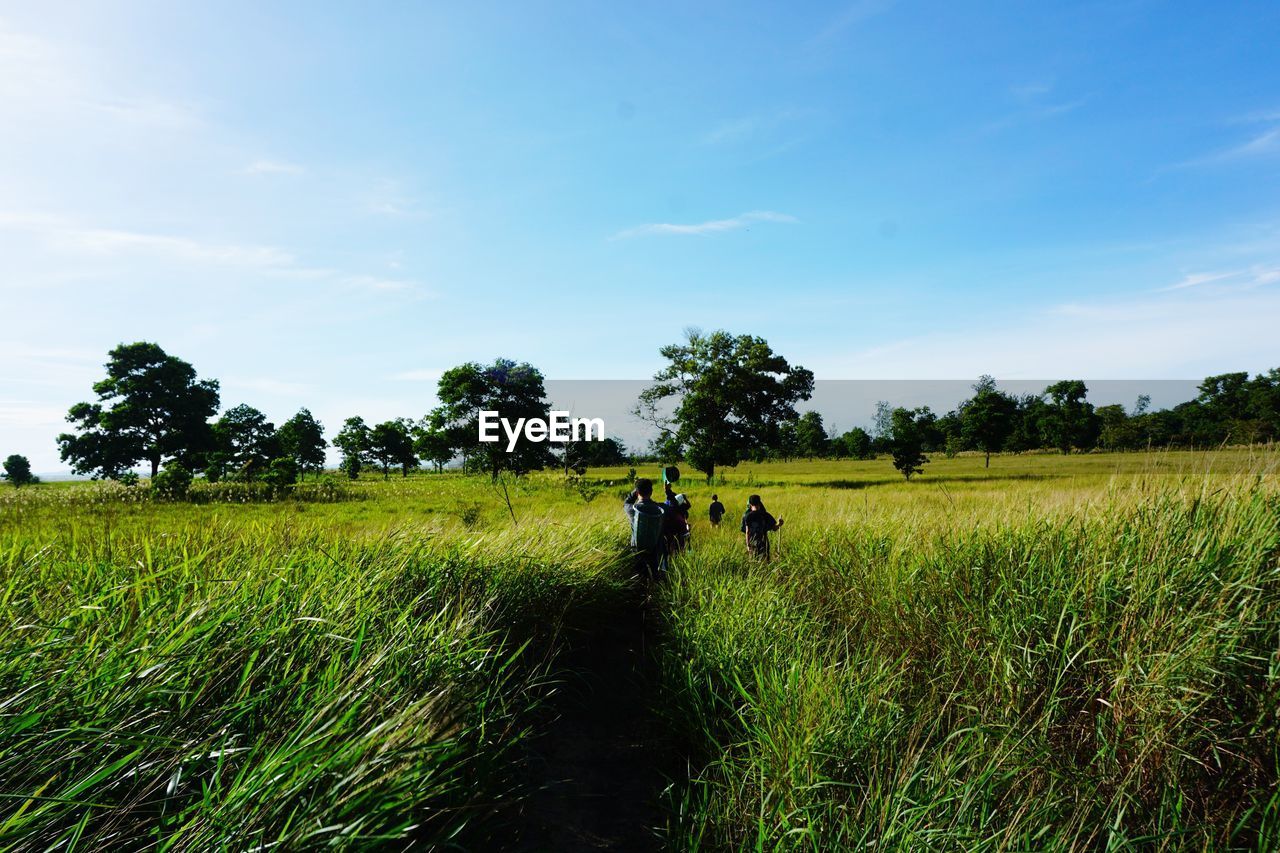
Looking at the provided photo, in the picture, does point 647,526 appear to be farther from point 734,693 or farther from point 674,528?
point 734,693

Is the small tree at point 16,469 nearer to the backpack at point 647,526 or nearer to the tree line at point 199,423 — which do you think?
the tree line at point 199,423

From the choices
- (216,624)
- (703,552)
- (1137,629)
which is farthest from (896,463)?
(216,624)

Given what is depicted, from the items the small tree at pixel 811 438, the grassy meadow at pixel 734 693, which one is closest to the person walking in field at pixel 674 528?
the grassy meadow at pixel 734 693

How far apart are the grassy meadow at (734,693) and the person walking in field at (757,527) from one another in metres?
2.62

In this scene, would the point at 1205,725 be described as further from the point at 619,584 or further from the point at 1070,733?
the point at 619,584

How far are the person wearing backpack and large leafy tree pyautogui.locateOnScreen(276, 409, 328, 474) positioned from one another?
7054cm

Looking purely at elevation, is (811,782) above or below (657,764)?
above

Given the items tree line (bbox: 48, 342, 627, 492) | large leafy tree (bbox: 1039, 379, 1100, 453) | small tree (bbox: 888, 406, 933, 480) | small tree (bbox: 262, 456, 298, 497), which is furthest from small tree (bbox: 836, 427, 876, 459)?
small tree (bbox: 262, 456, 298, 497)

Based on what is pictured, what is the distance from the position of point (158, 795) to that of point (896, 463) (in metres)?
42.7

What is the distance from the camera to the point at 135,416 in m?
33.8

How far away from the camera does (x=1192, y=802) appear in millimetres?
3020

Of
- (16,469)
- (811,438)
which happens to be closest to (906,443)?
(811,438)

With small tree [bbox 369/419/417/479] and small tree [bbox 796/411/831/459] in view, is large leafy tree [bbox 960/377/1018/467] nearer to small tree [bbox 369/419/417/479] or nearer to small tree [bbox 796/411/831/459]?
small tree [bbox 796/411/831/459]

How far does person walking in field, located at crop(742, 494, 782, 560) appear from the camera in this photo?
8.34m
